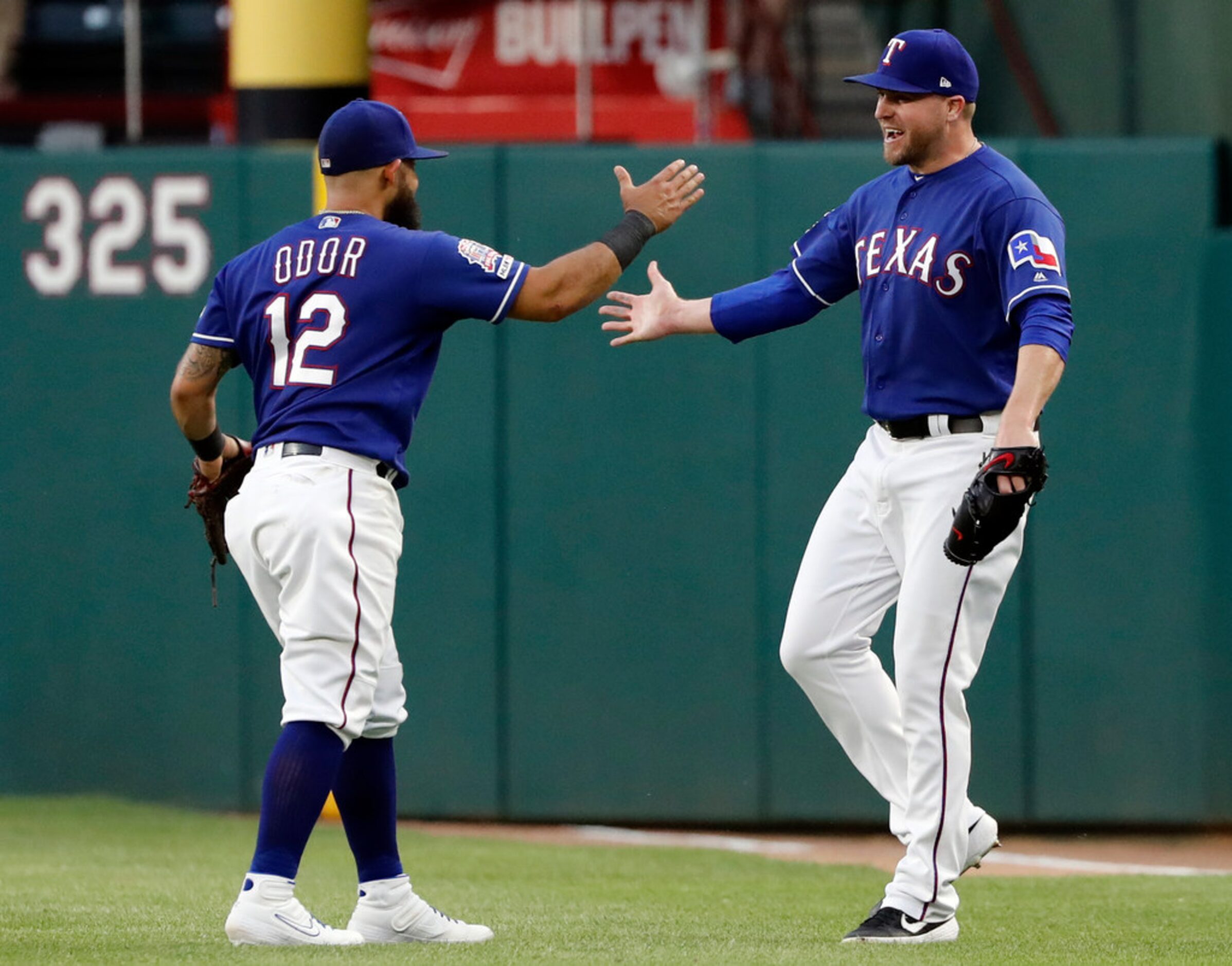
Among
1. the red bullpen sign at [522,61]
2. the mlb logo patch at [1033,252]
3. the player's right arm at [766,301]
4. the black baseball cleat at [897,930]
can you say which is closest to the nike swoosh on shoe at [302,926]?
the black baseball cleat at [897,930]

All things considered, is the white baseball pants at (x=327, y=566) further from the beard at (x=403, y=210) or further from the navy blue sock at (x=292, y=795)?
the beard at (x=403, y=210)

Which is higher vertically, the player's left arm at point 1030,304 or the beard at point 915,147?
the beard at point 915,147

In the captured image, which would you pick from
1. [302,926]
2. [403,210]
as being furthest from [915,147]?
[302,926]

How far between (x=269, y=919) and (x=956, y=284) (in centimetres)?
209

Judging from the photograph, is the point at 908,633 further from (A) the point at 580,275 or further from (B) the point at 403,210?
(B) the point at 403,210

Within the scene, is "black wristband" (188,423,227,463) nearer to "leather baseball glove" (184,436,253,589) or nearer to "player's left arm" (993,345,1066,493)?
"leather baseball glove" (184,436,253,589)

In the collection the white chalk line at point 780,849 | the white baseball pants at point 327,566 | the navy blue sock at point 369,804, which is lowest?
the white chalk line at point 780,849

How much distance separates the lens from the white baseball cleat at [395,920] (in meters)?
4.25

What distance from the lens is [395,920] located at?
167 inches

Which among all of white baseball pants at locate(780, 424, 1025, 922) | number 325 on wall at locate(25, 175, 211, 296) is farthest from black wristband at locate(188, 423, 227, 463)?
number 325 on wall at locate(25, 175, 211, 296)

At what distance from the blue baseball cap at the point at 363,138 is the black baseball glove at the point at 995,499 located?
4.67ft

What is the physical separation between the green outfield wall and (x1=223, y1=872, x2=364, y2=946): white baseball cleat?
344 cm

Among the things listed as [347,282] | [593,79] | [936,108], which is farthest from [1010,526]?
[593,79]

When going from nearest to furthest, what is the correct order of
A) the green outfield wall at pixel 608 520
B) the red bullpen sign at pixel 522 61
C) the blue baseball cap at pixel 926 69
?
the blue baseball cap at pixel 926 69 < the green outfield wall at pixel 608 520 < the red bullpen sign at pixel 522 61
